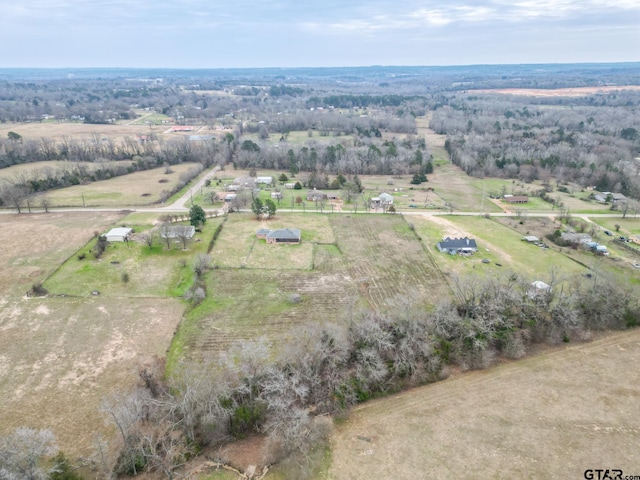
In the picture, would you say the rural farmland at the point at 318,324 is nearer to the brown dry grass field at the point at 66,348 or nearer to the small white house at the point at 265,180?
the brown dry grass field at the point at 66,348

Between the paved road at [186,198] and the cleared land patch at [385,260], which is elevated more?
the paved road at [186,198]

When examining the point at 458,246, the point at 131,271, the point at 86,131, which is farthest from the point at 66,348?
the point at 86,131

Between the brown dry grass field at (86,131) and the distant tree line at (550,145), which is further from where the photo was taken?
the brown dry grass field at (86,131)

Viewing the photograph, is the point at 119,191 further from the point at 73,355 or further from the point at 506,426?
the point at 506,426

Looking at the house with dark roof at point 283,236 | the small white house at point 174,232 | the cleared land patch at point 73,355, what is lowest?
the cleared land patch at point 73,355

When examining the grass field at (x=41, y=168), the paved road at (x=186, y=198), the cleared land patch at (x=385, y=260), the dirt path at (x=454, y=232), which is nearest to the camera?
the cleared land patch at (x=385, y=260)

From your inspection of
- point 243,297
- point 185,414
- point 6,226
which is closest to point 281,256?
point 243,297

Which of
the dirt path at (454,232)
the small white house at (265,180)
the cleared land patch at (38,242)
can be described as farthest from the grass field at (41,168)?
the dirt path at (454,232)
